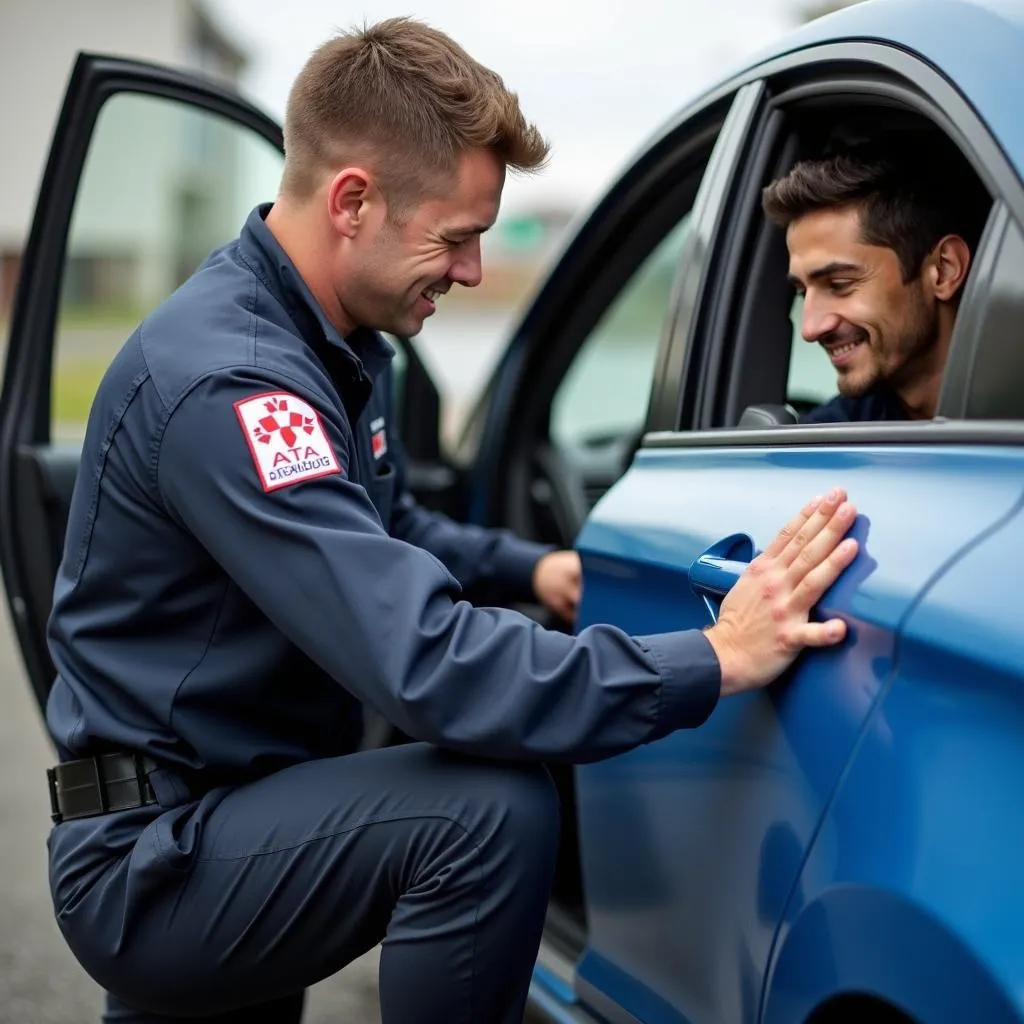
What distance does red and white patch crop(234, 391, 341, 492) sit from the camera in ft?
5.66

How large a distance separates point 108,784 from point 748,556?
863 mm

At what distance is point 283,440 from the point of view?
174 cm

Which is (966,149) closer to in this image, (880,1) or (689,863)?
(880,1)

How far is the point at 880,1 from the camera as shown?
6.14 feet

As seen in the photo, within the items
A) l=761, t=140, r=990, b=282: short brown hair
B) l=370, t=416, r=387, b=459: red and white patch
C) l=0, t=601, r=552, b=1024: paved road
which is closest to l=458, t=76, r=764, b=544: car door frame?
l=761, t=140, r=990, b=282: short brown hair

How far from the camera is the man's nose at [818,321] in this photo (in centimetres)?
211

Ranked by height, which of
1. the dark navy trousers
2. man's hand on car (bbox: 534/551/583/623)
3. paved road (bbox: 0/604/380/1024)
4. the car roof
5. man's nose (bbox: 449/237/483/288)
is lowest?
paved road (bbox: 0/604/380/1024)

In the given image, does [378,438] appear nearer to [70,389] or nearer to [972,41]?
[70,389]

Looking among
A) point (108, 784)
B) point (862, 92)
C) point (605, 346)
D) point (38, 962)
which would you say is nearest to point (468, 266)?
point (862, 92)

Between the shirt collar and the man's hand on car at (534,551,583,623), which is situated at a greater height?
the shirt collar

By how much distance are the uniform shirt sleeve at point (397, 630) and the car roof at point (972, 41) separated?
2.08ft

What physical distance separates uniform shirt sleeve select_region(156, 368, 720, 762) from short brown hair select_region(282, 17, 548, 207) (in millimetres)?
374

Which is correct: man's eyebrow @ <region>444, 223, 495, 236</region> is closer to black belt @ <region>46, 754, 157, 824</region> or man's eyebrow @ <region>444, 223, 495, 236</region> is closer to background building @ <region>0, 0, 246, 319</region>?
black belt @ <region>46, 754, 157, 824</region>

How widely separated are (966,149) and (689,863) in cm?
87
